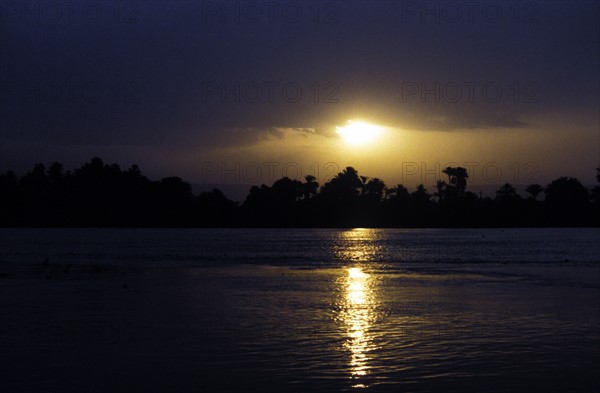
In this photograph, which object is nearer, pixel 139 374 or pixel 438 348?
pixel 139 374

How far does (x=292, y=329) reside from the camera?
73.1 ft

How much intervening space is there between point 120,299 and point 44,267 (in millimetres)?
24888

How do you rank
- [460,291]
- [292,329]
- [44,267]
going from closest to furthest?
1. [292,329]
2. [460,291]
3. [44,267]

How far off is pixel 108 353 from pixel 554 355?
11.4 m

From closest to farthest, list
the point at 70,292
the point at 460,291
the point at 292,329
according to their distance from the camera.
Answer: the point at 292,329
the point at 70,292
the point at 460,291

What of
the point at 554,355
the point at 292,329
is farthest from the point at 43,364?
the point at 554,355

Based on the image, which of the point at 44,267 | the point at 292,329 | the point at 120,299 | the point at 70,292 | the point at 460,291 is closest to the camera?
the point at 292,329

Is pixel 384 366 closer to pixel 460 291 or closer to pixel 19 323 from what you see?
pixel 19 323

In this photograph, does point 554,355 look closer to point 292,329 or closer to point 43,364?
point 292,329

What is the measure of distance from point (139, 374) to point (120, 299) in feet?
49.5

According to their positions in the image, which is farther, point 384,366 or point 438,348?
point 438,348

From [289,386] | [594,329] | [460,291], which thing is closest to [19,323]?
[289,386]

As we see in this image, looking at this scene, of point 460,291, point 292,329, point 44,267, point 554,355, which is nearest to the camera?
point 554,355

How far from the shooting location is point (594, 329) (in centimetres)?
2247
